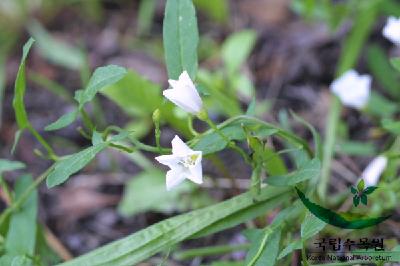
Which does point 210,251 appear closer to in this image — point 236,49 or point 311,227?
point 311,227

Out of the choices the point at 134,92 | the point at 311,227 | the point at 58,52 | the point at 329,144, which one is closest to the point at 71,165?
the point at 311,227

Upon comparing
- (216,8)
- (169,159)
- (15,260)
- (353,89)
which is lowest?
(15,260)

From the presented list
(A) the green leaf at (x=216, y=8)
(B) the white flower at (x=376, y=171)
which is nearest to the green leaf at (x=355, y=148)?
(B) the white flower at (x=376, y=171)

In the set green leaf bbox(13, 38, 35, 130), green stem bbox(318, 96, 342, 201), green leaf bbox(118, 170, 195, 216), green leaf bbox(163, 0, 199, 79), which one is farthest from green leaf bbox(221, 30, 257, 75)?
green leaf bbox(13, 38, 35, 130)

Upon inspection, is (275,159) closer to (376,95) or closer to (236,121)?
(236,121)

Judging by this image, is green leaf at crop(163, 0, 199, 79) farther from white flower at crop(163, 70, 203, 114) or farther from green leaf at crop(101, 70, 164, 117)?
green leaf at crop(101, 70, 164, 117)

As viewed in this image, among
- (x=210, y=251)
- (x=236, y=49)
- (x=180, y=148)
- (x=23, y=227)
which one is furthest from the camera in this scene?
(x=236, y=49)

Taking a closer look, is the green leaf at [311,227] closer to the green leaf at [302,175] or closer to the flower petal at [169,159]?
the green leaf at [302,175]
